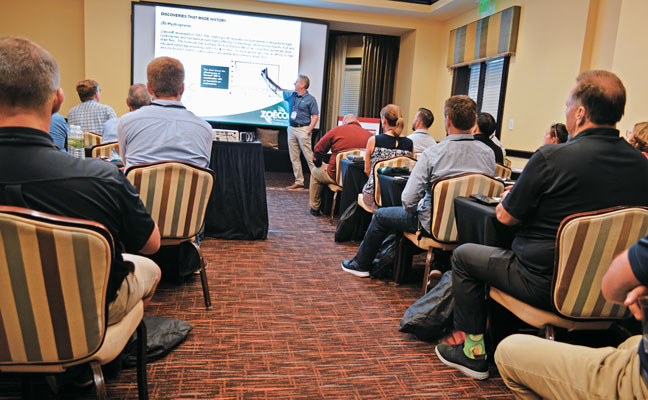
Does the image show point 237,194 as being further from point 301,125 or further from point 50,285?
point 301,125

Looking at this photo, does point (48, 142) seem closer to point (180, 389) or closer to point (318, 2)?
point (180, 389)

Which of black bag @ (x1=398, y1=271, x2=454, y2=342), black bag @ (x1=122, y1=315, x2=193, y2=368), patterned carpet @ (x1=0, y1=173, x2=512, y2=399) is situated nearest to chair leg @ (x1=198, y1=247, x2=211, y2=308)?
patterned carpet @ (x1=0, y1=173, x2=512, y2=399)

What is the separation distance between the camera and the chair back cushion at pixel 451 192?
254 centimetres

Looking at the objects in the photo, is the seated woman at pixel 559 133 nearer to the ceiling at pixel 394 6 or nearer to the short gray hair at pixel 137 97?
the short gray hair at pixel 137 97

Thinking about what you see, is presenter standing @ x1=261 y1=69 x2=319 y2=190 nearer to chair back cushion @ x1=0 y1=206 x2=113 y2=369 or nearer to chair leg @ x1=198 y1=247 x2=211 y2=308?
chair leg @ x1=198 y1=247 x2=211 y2=308

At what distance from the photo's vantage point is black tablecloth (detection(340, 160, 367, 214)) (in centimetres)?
435

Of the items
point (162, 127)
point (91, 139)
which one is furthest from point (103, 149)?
point (162, 127)

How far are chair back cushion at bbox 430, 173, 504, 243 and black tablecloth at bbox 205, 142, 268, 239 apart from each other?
67.6 inches

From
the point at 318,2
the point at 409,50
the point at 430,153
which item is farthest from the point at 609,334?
the point at 409,50

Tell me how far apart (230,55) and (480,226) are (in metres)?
6.63

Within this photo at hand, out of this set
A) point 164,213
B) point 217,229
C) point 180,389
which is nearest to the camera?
point 180,389

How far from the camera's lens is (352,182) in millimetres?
4355

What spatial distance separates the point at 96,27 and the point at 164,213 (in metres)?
6.62

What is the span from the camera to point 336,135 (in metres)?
5.17
